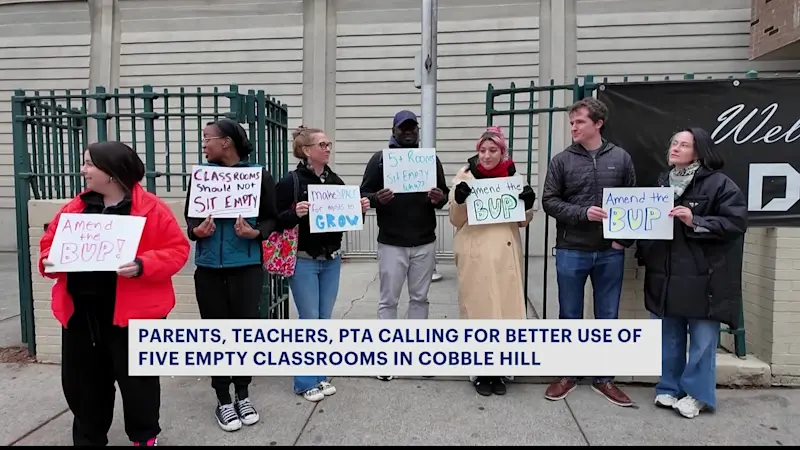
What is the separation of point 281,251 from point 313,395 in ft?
3.25

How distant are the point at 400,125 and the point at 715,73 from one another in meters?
8.35

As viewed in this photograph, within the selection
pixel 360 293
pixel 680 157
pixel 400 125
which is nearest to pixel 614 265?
pixel 680 157

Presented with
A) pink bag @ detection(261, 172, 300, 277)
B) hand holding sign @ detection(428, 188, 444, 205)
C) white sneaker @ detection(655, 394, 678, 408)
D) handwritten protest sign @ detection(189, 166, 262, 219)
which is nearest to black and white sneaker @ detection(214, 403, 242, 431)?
pink bag @ detection(261, 172, 300, 277)

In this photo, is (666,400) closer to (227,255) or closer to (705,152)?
(705,152)

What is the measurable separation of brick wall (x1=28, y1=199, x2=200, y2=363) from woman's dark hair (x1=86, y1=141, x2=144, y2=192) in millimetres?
Answer: 1466

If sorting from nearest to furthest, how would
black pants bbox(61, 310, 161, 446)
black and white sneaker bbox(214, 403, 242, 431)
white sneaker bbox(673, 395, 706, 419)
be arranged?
black pants bbox(61, 310, 161, 446) < black and white sneaker bbox(214, 403, 242, 431) < white sneaker bbox(673, 395, 706, 419)

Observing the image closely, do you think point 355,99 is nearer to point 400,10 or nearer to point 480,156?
point 400,10

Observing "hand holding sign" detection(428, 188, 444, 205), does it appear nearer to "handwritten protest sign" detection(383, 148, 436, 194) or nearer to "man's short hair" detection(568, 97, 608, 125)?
"handwritten protest sign" detection(383, 148, 436, 194)

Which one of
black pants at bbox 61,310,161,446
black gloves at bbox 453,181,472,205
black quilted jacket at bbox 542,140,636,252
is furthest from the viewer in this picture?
black gloves at bbox 453,181,472,205

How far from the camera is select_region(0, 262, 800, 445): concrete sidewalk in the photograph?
118 inches

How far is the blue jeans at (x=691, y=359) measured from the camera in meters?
3.18

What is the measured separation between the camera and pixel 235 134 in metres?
3.08

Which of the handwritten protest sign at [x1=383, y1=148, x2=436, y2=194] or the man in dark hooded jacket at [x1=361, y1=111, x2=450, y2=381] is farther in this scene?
the man in dark hooded jacket at [x1=361, y1=111, x2=450, y2=381]

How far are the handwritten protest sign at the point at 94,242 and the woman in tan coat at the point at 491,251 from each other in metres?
1.92
